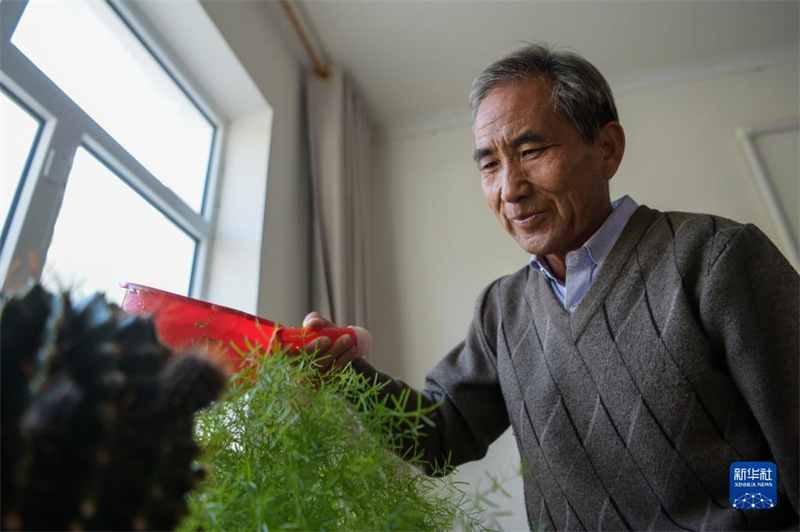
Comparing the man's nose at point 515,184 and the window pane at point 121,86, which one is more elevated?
the window pane at point 121,86

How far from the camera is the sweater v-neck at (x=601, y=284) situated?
771 mm

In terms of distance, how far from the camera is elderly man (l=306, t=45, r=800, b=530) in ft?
2.06

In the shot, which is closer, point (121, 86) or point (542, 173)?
point (542, 173)

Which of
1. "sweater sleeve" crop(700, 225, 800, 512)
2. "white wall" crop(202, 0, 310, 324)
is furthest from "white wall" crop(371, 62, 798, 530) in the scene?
"sweater sleeve" crop(700, 225, 800, 512)

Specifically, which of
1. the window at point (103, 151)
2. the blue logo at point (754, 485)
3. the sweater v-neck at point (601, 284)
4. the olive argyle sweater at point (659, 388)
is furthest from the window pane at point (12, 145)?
the blue logo at point (754, 485)

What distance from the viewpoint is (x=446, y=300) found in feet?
6.43

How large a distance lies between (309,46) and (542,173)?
1.39 metres

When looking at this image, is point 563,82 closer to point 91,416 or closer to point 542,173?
point 542,173

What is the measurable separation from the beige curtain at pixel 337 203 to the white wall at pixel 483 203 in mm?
244

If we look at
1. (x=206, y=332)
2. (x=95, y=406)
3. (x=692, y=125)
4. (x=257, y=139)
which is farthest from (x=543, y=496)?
(x=692, y=125)

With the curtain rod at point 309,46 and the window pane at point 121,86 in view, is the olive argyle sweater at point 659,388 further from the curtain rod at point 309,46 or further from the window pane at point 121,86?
the curtain rod at point 309,46

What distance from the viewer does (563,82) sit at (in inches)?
34.5

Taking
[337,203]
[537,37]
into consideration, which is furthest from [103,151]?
[537,37]

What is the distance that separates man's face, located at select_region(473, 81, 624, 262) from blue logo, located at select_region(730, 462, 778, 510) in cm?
41
